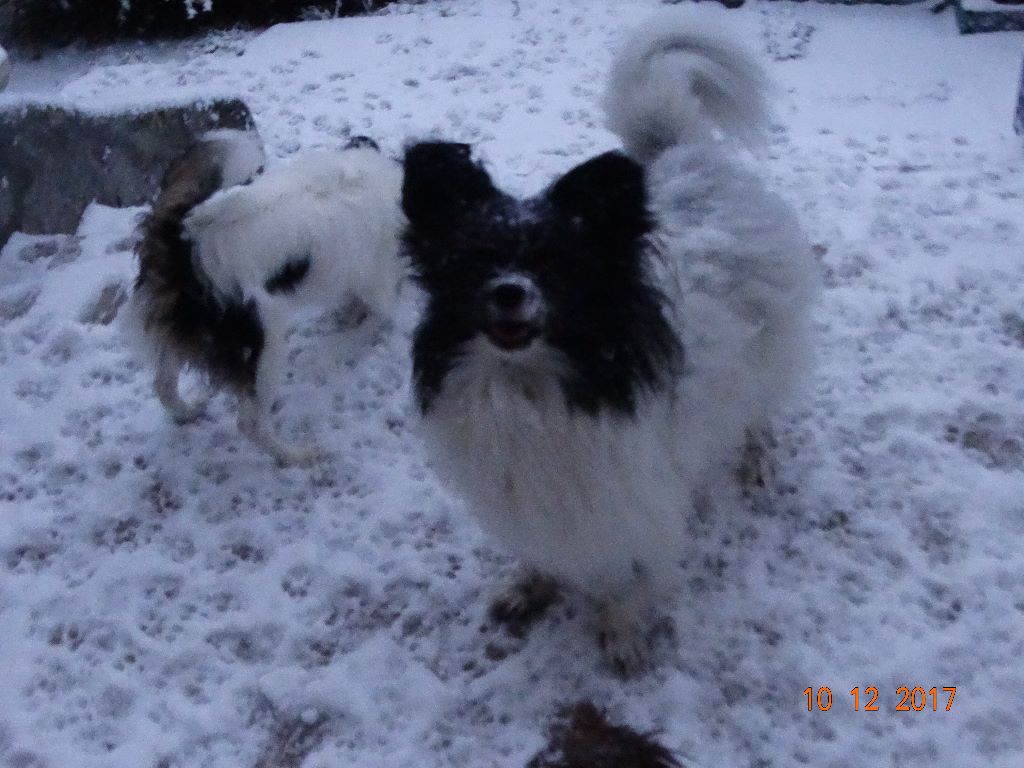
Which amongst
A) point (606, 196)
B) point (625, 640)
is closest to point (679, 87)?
point (606, 196)

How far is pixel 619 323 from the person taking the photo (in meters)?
1.77

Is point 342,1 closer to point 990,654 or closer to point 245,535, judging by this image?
point 245,535

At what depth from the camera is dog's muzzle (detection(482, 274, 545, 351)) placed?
1.68 meters

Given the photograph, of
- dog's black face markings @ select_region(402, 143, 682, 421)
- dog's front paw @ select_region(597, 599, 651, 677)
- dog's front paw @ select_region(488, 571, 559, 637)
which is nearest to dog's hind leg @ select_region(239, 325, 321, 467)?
dog's front paw @ select_region(488, 571, 559, 637)

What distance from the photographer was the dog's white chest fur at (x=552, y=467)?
183 centimetres

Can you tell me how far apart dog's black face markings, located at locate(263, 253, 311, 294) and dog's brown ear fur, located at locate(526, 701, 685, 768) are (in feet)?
5.23

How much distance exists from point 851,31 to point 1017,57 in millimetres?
1000

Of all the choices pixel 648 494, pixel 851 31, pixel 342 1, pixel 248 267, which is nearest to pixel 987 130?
pixel 851 31

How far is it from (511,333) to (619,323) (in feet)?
0.79

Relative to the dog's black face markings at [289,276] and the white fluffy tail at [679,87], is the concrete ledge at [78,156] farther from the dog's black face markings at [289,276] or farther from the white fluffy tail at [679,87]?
the white fluffy tail at [679,87]
